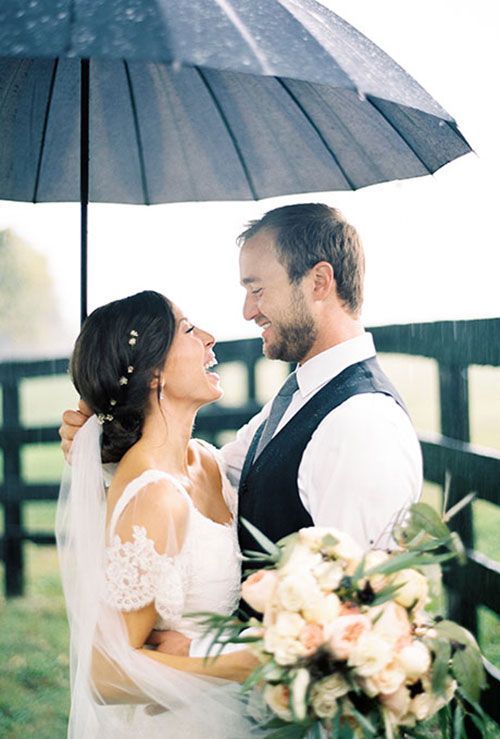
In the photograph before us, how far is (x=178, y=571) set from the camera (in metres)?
2.39

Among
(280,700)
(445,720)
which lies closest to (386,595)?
(280,700)

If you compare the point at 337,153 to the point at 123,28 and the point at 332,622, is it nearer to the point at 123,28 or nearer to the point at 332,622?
the point at 123,28

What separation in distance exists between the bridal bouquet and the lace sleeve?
415 millimetres

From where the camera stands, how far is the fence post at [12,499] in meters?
6.51

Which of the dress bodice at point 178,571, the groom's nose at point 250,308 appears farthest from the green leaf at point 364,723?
the groom's nose at point 250,308

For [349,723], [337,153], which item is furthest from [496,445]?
[349,723]

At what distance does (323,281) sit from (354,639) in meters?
1.27

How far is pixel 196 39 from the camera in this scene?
6.56ft

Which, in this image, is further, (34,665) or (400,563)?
(34,665)

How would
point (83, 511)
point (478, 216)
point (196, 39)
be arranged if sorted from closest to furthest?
point (196, 39)
point (83, 511)
point (478, 216)

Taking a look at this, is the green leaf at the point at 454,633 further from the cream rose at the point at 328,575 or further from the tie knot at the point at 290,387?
the tie knot at the point at 290,387

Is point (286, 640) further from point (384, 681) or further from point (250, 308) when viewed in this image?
point (250, 308)

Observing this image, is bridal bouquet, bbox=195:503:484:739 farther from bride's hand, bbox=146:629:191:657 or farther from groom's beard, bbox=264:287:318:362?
groom's beard, bbox=264:287:318:362

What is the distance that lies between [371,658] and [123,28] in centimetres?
126
